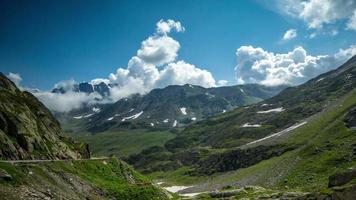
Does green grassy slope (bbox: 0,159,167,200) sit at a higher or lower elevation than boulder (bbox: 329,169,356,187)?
higher

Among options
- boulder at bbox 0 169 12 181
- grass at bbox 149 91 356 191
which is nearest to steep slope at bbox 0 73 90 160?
boulder at bbox 0 169 12 181

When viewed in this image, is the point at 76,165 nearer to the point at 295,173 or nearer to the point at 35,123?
the point at 35,123

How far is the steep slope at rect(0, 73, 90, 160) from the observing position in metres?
70.3

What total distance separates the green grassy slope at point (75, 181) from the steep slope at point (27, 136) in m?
7.03

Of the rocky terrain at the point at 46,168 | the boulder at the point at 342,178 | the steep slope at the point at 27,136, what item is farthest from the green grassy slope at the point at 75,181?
the boulder at the point at 342,178

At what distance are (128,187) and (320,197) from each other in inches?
1360

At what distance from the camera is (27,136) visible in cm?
7538

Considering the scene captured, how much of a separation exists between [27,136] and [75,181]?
15895 millimetres

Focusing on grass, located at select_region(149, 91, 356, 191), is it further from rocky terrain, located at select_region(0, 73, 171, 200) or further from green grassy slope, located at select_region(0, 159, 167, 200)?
rocky terrain, located at select_region(0, 73, 171, 200)

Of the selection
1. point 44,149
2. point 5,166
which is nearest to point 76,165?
point 44,149

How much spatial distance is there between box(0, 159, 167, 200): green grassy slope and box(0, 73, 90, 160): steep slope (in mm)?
7027

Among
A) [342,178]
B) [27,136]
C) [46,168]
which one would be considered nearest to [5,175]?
[46,168]

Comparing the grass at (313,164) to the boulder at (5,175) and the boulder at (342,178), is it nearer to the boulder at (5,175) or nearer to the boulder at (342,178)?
the boulder at (342,178)

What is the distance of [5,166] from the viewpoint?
5372 centimetres
